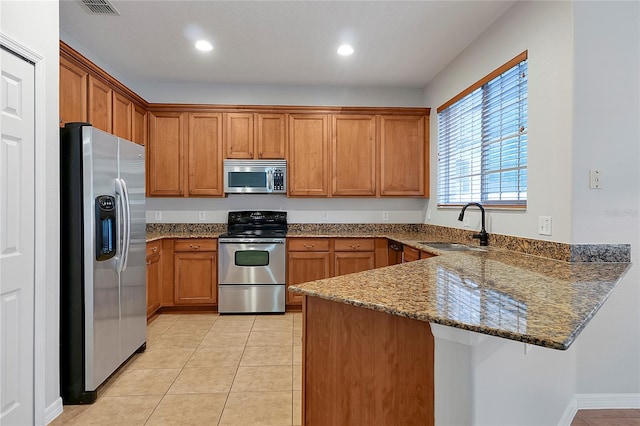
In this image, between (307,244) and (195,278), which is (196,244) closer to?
(195,278)

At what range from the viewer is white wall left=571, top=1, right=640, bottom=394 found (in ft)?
6.69

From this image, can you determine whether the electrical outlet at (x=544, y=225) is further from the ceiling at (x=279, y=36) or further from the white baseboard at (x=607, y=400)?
the ceiling at (x=279, y=36)

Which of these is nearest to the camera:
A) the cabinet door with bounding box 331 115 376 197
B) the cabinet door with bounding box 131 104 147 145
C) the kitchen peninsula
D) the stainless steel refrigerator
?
the kitchen peninsula

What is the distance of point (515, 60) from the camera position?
8.49 ft

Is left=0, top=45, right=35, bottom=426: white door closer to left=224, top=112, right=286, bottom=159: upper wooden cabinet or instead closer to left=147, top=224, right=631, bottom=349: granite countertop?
left=147, top=224, right=631, bottom=349: granite countertop

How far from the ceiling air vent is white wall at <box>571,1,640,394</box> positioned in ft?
10.2

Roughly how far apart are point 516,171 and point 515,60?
80 centimetres

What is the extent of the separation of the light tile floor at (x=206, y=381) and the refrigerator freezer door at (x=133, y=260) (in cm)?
23

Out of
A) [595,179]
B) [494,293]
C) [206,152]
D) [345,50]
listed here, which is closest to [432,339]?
[494,293]

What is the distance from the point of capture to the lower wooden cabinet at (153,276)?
3686 mm

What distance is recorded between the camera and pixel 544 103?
227 cm

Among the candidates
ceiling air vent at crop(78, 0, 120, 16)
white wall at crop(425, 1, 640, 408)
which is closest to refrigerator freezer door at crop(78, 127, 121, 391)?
ceiling air vent at crop(78, 0, 120, 16)

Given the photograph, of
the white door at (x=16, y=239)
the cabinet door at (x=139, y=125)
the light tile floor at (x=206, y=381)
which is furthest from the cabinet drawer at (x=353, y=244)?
the white door at (x=16, y=239)

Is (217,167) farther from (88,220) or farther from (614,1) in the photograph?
(614,1)
